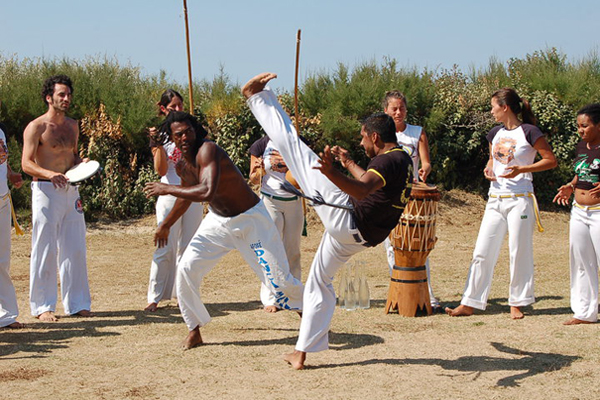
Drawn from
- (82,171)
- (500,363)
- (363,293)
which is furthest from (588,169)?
(82,171)

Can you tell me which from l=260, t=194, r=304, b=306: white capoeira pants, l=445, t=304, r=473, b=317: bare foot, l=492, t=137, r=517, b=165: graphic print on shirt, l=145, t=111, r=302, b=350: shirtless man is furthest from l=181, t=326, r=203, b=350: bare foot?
l=492, t=137, r=517, b=165: graphic print on shirt

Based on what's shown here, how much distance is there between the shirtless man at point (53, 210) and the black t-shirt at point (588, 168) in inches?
200

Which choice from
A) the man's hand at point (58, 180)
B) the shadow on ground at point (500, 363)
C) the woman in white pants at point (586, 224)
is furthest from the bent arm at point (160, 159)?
the woman in white pants at point (586, 224)

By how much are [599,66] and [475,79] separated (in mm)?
3108

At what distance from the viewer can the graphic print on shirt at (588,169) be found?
23.8 feet

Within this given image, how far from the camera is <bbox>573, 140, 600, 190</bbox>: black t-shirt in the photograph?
725 cm

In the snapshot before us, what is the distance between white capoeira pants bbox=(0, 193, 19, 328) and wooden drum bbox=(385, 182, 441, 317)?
12.6 feet

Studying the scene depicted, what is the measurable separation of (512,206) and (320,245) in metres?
2.62

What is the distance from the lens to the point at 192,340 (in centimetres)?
661

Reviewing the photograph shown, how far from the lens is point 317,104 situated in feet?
55.5

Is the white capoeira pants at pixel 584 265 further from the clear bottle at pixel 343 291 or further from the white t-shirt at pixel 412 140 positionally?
the clear bottle at pixel 343 291

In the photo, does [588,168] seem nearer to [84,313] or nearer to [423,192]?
[423,192]

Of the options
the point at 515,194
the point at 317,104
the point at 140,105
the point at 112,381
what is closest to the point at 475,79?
the point at 317,104

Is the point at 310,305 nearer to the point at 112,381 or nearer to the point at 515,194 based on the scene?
the point at 112,381
